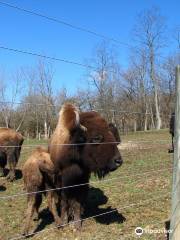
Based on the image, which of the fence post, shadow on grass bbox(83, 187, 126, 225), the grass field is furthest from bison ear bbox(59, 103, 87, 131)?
the fence post

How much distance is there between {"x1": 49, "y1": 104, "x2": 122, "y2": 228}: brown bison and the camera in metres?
6.77

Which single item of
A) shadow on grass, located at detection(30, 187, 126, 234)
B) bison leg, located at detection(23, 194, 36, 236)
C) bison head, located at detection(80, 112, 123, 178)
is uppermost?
bison head, located at detection(80, 112, 123, 178)

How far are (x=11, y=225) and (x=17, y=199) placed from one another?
2.16 metres

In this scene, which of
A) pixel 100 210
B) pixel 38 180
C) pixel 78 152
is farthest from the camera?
pixel 100 210

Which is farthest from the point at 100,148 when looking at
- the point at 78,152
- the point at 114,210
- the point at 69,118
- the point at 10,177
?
the point at 10,177

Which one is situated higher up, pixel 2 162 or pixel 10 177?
pixel 2 162

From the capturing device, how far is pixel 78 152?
23.0ft

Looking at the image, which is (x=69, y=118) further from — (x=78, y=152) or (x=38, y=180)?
(x=38, y=180)

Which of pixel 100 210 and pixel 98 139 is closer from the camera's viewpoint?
pixel 98 139

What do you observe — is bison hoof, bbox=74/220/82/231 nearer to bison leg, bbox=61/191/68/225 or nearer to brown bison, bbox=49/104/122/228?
brown bison, bbox=49/104/122/228

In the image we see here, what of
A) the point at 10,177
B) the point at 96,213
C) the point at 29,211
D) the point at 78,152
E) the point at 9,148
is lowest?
the point at 96,213

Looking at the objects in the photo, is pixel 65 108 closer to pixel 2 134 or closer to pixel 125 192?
pixel 125 192

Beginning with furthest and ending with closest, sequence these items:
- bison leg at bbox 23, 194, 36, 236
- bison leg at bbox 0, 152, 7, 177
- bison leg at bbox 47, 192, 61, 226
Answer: bison leg at bbox 0, 152, 7, 177 → bison leg at bbox 47, 192, 61, 226 → bison leg at bbox 23, 194, 36, 236

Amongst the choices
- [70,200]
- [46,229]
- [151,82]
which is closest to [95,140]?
[70,200]
